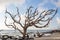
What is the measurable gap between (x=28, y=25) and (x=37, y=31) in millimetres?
1016

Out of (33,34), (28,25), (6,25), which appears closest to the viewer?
(28,25)

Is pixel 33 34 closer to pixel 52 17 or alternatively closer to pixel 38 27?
pixel 38 27

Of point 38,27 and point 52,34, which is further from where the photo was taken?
point 52,34

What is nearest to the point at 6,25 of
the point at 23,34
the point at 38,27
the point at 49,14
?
the point at 23,34

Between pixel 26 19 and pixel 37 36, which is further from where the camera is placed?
pixel 37 36

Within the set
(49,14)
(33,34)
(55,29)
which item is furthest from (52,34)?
(49,14)

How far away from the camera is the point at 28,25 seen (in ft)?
24.3

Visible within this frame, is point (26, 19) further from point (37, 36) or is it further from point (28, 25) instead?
point (37, 36)

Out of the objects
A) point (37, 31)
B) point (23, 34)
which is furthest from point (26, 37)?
point (37, 31)

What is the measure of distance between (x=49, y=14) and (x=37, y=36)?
3.61 feet

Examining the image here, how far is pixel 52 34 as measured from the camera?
866 centimetres

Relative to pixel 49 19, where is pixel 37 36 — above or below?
below

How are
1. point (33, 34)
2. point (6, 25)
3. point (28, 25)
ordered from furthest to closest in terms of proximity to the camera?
point (33, 34) < point (6, 25) < point (28, 25)

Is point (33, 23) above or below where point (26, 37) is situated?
above
